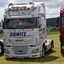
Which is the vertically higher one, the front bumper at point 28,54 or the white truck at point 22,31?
the white truck at point 22,31

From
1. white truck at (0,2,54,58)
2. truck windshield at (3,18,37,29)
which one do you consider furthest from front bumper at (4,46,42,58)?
truck windshield at (3,18,37,29)

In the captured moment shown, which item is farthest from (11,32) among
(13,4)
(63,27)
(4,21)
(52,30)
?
(52,30)

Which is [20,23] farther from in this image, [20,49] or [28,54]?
[28,54]

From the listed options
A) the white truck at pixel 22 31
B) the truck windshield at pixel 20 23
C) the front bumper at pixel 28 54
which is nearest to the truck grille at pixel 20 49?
the white truck at pixel 22 31

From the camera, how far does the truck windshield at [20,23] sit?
17031 mm

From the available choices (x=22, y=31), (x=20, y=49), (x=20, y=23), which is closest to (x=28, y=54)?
(x=20, y=49)

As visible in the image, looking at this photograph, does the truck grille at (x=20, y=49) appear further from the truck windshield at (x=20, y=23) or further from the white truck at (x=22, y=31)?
the truck windshield at (x=20, y=23)

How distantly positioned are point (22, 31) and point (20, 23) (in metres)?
0.55

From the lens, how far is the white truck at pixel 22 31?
17.0m

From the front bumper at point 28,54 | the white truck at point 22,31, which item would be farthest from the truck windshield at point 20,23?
the front bumper at point 28,54

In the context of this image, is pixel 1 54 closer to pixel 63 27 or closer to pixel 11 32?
pixel 11 32

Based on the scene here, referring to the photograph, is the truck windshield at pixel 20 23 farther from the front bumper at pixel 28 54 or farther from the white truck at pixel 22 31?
the front bumper at pixel 28 54

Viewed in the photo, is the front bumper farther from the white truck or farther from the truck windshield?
the truck windshield

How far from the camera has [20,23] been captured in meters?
17.2
